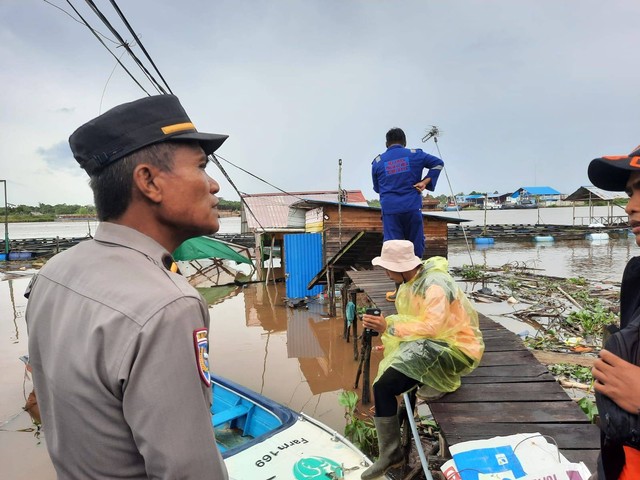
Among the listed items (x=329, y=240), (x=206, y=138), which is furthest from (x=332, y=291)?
(x=206, y=138)

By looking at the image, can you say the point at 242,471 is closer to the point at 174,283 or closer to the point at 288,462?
the point at 288,462

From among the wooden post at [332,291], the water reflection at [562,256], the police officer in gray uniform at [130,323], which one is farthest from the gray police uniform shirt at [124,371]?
the water reflection at [562,256]

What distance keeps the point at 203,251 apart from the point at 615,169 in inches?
583

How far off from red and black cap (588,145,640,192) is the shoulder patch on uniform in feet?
5.33

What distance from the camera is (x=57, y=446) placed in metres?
0.93

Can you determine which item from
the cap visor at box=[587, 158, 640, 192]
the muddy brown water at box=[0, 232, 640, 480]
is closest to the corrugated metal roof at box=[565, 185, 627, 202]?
the muddy brown water at box=[0, 232, 640, 480]

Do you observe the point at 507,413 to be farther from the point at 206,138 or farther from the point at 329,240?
the point at 329,240

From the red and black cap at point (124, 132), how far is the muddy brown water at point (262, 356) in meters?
5.64

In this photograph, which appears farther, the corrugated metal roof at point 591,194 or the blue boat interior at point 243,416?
the corrugated metal roof at point 591,194

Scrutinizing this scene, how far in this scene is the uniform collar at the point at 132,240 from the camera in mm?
996

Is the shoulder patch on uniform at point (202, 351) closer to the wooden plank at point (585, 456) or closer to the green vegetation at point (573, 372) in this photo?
the wooden plank at point (585, 456)

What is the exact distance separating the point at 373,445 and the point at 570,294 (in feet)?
35.5

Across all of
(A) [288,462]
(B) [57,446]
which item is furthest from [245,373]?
(B) [57,446]

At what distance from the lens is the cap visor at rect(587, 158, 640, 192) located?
149cm
